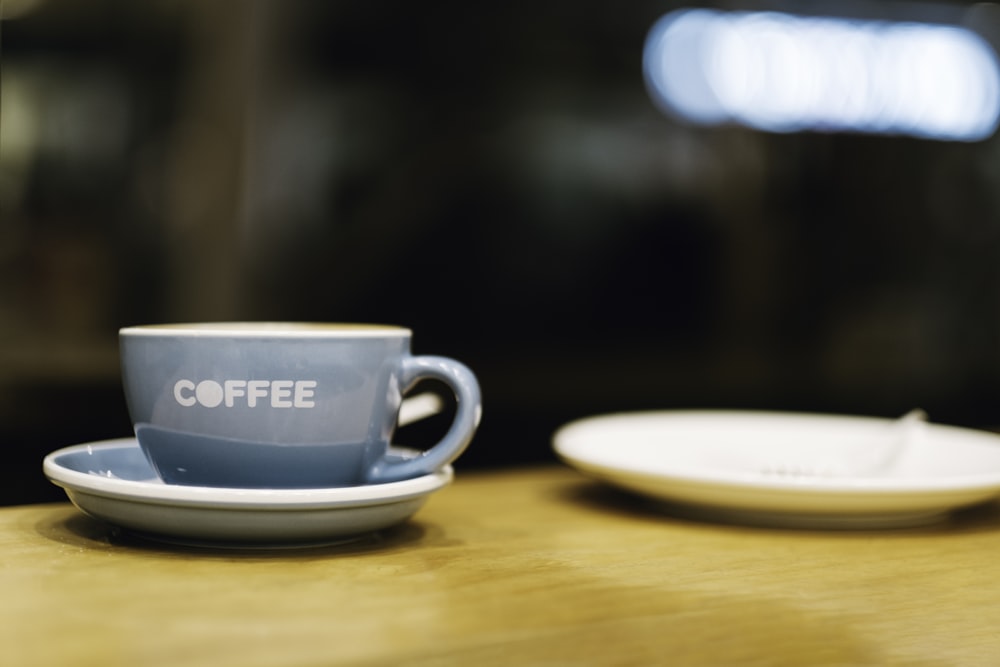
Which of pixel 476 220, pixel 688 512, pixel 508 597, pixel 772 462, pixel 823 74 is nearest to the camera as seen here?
pixel 508 597

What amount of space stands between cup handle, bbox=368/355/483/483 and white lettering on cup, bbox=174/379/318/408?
0.07 m

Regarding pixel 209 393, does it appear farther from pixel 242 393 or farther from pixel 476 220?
pixel 476 220

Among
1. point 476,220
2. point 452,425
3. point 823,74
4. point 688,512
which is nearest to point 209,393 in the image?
point 452,425

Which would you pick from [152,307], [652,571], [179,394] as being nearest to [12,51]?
[152,307]

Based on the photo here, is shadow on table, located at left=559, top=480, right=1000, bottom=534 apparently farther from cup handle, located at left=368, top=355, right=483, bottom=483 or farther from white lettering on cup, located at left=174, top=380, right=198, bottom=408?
white lettering on cup, located at left=174, top=380, right=198, bottom=408

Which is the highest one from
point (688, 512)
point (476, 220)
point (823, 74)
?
point (823, 74)

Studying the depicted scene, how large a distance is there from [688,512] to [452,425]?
19 centimetres

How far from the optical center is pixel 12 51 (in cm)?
70

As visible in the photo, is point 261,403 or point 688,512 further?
point 688,512

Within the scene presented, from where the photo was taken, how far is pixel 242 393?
51 centimetres

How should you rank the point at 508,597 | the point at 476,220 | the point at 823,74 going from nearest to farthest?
the point at 508,597 < the point at 476,220 < the point at 823,74

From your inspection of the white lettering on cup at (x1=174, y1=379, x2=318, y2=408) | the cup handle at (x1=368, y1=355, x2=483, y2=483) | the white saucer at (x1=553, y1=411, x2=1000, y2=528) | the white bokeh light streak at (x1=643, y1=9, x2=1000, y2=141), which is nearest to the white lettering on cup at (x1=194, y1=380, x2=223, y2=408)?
the white lettering on cup at (x1=174, y1=379, x2=318, y2=408)

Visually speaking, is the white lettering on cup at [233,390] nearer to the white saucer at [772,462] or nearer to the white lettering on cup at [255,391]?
the white lettering on cup at [255,391]

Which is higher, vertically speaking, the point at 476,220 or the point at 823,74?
the point at 823,74
